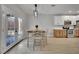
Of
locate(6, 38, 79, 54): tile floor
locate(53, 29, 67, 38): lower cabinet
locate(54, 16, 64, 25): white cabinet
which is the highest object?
locate(54, 16, 64, 25): white cabinet

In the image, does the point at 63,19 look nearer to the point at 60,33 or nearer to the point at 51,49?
the point at 60,33

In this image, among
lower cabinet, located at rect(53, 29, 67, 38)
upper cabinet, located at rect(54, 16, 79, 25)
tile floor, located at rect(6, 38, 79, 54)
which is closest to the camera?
tile floor, located at rect(6, 38, 79, 54)

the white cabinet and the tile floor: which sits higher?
the white cabinet

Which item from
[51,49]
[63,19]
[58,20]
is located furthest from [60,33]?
[51,49]

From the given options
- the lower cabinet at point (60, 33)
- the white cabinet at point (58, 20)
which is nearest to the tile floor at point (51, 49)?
the lower cabinet at point (60, 33)

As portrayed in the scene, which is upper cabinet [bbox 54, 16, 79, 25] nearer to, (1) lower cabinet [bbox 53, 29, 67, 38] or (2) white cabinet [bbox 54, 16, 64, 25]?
(2) white cabinet [bbox 54, 16, 64, 25]

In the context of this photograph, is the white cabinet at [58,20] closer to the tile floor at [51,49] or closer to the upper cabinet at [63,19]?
the upper cabinet at [63,19]

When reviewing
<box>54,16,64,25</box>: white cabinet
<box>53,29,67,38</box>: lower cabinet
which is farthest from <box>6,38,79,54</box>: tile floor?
<box>54,16,64,25</box>: white cabinet

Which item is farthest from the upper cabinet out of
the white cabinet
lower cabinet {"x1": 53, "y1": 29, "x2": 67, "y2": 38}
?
lower cabinet {"x1": 53, "y1": 29, "x2": 67, "y2": 38}

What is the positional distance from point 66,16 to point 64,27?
1.03 metres

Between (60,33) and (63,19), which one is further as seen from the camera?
(63,19)

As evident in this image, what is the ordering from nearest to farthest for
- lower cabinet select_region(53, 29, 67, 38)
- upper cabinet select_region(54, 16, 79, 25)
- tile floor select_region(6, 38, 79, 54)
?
1. tile floor select_region(6, 38, 79, 54)
2. lower cabinet select_region(53, 29, 67, 38)
3. upper cabinet select_region(54, 16, 79, 25)

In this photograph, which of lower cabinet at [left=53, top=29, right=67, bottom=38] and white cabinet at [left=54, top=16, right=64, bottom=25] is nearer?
lower cabinet at [left=53, top=29, right=67, bottom=38]
